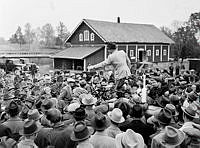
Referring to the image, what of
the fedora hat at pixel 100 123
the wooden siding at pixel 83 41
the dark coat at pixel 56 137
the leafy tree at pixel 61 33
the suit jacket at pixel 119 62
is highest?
the leafy tree at pixel 61 33

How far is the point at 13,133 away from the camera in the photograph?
5348 millimetres

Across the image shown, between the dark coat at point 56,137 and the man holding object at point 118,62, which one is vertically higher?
the man holding object at point 118,62

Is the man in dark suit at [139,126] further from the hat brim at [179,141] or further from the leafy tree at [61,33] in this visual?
the leafy tree at [61,33]

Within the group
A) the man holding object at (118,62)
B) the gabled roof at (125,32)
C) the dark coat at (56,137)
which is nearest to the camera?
the dark coat at (56,137)

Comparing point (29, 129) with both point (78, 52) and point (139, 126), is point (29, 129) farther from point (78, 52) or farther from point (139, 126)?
point (78, 52)

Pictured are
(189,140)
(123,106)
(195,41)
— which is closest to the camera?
(189,140)

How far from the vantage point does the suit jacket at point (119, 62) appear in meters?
8.25

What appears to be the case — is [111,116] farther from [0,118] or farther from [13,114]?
[0,118]

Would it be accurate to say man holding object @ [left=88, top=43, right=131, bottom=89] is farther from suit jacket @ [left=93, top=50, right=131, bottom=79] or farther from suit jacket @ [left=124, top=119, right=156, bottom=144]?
suit jacket @ [left=124, top=119, right=156, bottom=144]

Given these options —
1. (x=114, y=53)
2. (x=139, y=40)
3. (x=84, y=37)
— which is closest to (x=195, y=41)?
(x=139, y=40)

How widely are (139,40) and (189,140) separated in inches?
1397

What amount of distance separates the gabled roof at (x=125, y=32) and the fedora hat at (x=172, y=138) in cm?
3111

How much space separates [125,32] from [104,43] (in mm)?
4924

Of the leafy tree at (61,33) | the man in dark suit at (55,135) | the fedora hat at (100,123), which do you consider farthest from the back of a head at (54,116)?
the leafy tree at (61,33)
